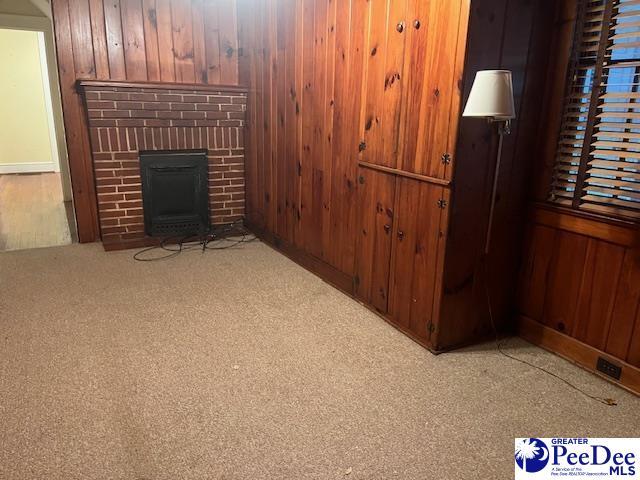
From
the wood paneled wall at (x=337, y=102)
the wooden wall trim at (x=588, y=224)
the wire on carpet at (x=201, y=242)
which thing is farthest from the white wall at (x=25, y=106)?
the wooden wall trim at (x=588, y=224)

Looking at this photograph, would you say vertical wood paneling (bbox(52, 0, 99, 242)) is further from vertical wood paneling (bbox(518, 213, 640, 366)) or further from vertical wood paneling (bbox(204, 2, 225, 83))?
vertical wood paneling (bbox(518, 213, 640, 366))

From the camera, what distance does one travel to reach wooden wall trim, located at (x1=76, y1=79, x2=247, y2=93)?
3828 millimetres

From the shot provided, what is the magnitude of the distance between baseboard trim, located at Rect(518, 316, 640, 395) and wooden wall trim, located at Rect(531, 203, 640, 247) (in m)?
0.54

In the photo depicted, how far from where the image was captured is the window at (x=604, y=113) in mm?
2092

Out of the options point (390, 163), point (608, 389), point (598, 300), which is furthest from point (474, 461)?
point (390, 163)

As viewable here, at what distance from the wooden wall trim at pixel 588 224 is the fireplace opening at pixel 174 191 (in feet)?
9.60

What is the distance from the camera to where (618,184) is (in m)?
2.18

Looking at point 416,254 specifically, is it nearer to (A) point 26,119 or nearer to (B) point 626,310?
(B) point 626,310

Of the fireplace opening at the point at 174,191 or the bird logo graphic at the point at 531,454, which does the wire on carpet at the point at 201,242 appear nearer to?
the fireplace opening at the point at 174,191

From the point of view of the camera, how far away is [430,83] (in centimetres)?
236

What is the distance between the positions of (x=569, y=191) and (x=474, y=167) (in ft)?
1.64

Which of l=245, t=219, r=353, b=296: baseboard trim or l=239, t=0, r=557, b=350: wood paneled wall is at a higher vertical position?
l=239, t=0, r=557, b=350: wood paneled wall

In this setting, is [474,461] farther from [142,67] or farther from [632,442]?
[142,67]

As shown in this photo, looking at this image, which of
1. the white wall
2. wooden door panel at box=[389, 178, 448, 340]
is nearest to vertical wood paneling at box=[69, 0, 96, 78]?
wooden door panel at box=[389, 178, 448, 340]
